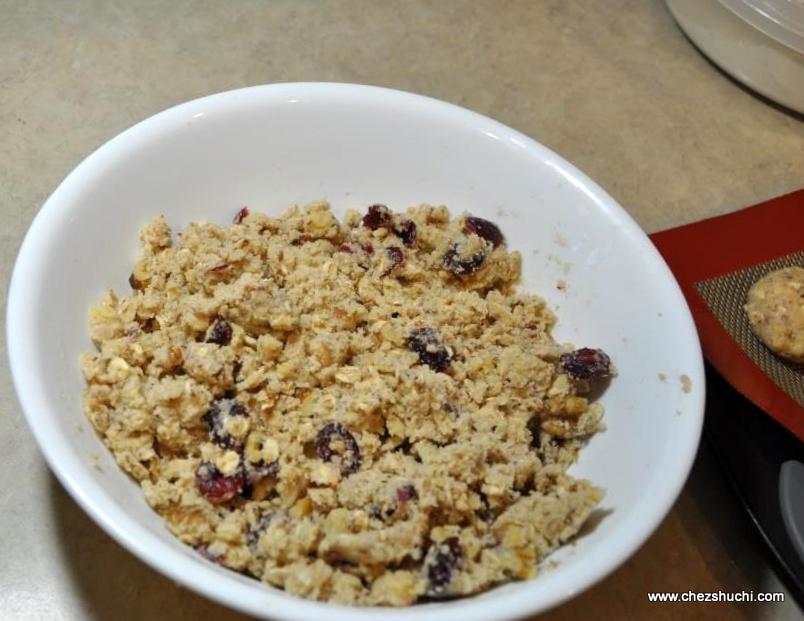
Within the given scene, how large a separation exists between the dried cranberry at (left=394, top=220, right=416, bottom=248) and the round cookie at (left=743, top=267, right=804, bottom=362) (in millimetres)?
507

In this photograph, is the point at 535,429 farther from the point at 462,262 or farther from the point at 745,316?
the point at 745,316

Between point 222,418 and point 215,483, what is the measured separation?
7 cm

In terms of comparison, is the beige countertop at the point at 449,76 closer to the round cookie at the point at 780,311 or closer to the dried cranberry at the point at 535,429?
the round cookie at the point at 780,311

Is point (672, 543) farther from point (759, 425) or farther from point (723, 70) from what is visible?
point (723, 70)

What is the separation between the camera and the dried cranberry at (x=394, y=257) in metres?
0.98

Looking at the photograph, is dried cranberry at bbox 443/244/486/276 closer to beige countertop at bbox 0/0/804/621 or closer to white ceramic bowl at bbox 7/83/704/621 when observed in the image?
white ceramic bowl at bbox 7/83/704/621

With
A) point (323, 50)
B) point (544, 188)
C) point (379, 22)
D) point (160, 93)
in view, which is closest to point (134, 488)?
point (544, 188)

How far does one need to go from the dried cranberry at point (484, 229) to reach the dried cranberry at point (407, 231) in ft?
0.23

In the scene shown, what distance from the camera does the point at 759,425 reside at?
1001 mm

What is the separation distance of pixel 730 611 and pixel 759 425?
0.79 ft

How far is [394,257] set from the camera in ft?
3.22

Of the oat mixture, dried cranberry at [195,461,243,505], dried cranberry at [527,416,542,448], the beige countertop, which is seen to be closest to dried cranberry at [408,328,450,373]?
the oat mixture

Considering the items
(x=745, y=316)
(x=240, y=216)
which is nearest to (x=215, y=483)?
(x=240, y=216)

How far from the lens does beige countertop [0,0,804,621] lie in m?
1.37
